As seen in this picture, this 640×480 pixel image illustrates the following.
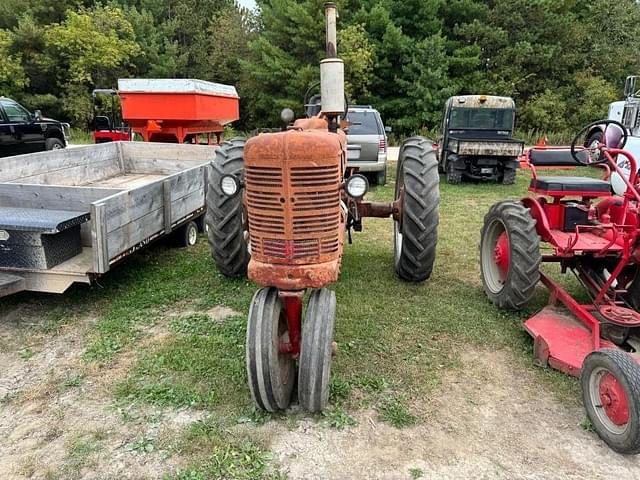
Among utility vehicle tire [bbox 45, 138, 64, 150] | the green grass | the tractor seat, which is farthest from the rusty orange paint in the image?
utility vehicle tire [bbox 45, 138, 64, 150]

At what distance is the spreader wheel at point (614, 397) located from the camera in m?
2.64

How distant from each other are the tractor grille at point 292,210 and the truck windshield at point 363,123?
790cm

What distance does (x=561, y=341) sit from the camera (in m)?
3.64

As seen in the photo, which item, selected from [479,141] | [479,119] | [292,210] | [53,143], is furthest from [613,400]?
[53,143]

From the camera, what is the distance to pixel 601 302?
382 centimetres

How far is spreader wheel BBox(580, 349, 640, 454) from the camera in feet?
8.66

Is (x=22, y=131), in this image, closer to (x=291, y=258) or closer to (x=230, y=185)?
(x=230, y=185)

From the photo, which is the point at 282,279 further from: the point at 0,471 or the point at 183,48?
the point at 183,48

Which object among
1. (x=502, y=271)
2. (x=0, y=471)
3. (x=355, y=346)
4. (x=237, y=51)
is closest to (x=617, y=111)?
(x=502, y=271)

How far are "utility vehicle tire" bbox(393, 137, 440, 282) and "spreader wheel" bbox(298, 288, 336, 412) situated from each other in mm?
1740

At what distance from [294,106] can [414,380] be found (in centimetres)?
2190

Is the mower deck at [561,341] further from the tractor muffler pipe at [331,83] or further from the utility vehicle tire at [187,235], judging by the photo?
the utility vehicle tire at [187,235]

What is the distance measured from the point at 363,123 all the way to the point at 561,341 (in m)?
7.89

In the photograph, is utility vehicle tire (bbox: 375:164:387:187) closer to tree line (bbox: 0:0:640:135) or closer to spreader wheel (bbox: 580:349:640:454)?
spreader wheel (bbox: 580:349:640:454)
